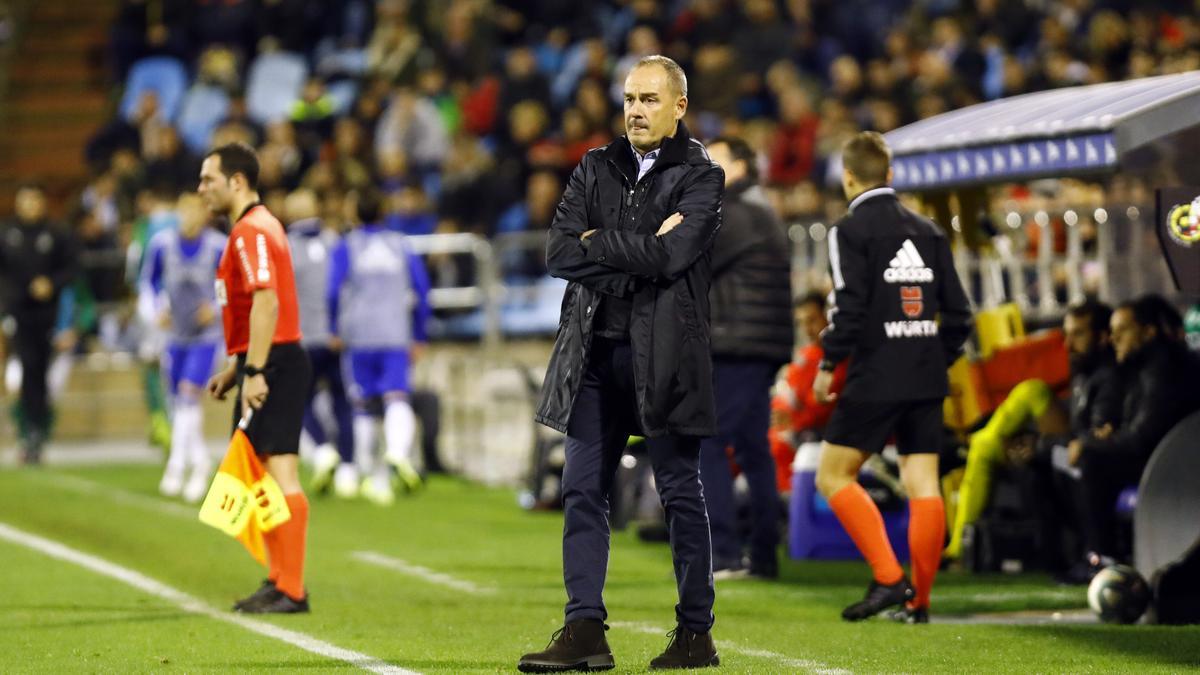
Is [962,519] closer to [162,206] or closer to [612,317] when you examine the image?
[612,317]

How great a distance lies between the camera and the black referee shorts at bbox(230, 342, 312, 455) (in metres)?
9.27

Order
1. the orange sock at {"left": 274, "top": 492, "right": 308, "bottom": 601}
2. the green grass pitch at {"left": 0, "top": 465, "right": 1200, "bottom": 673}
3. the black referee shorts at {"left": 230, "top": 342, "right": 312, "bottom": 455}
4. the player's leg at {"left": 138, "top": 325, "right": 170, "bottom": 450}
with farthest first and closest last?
1. the player's leg at {"left": 138, "top": 325, "right": 170, "bottom": 450}
2. the orange sock at {"left": 274, "top": 492, "right": 308, "bottom": 601}
3. the black referee shorts at {"left": 230, "top": 342, "right": 312, "bottom": 455}
4. the green grass pitch at {"left": 0, "top": 465, "right": 1200, "bottom": 673}

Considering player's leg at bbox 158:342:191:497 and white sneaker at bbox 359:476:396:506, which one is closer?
white sneaker at bbox 359:476:396:506

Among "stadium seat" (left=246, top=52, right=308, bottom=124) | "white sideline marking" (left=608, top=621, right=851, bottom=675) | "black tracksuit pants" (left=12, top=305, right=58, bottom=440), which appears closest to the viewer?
"white sideline marking" (left=608, top=621, right=851, bottom=675)

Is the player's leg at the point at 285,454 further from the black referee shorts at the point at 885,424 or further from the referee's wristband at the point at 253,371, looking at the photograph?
the black referee shorts at the point at 885,424

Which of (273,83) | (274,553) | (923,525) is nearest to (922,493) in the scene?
(923,525)

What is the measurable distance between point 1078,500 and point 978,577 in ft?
2.44

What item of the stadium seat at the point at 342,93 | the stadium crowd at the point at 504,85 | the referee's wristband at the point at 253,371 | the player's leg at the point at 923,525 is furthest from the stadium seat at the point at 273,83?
the player's leg at the point at 923,525

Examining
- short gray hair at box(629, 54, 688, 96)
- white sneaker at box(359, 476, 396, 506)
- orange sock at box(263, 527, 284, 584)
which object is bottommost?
orange sock at box(263, 527, 284, 584)

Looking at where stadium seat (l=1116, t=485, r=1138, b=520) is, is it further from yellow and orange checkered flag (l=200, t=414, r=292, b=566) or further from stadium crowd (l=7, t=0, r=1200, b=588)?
stadium crowd (l=7, t=0, r=1200, b=588)

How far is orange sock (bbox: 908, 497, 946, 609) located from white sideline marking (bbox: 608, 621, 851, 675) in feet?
3.34

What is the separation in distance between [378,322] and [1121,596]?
320 inches

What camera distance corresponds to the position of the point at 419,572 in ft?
37.4

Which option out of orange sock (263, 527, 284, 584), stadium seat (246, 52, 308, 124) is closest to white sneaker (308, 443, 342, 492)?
orange sock (263, 527, 284, 584)
